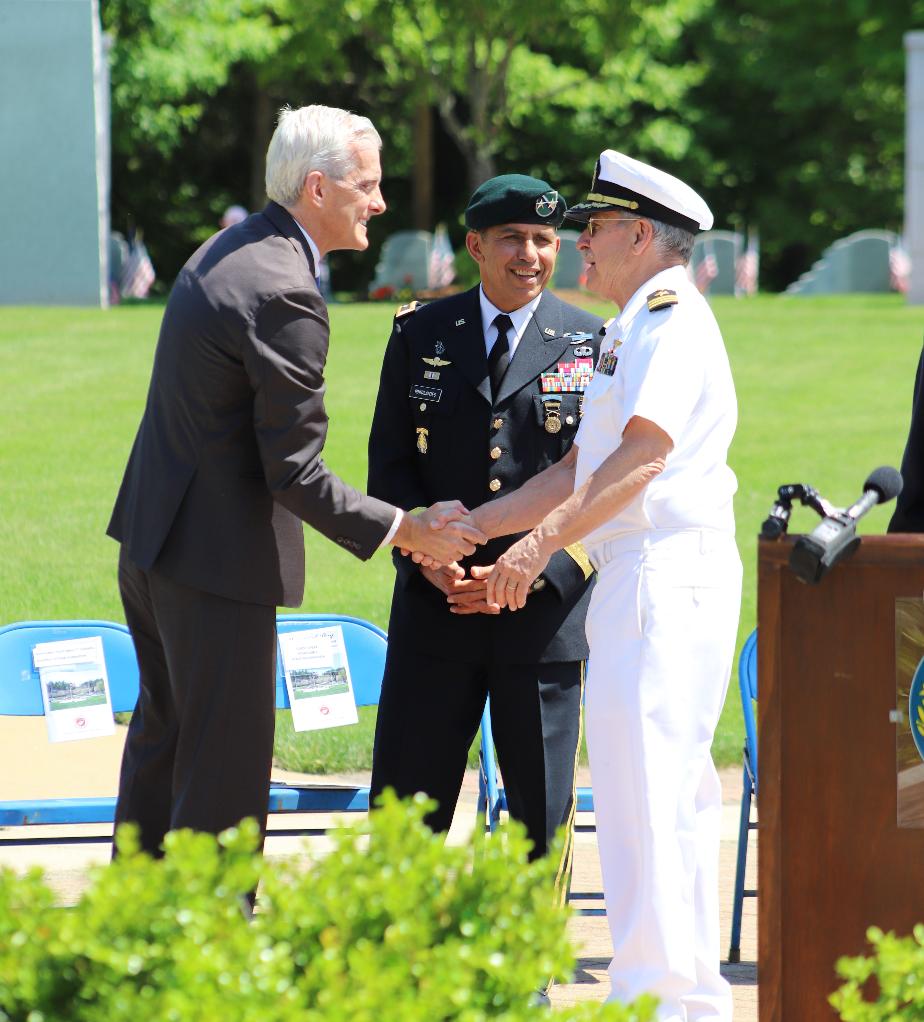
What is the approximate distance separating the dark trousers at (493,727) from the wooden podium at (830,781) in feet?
3.96

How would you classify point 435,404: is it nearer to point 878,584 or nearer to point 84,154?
point 878,584

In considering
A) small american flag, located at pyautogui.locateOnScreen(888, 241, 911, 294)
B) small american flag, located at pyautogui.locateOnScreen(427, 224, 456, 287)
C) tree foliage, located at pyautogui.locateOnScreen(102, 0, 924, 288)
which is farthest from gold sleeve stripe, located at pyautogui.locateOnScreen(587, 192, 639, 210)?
tree foliage, located at pyautogui.locateOnScreen(102, 0, 924, 288)

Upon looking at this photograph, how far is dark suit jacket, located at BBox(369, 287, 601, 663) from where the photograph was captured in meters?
4.00

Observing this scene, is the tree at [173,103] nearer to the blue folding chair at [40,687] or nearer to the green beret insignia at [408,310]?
the blue folding chair at [40,687]

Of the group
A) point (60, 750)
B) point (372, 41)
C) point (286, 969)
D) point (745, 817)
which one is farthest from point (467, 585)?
point (372, 41)

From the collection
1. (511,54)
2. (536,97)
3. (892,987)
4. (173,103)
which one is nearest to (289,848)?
(892,987)

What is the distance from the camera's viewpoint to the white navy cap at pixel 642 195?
3443mm

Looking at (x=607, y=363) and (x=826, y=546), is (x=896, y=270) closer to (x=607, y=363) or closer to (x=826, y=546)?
(x=607, y=363)

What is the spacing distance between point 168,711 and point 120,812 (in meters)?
0.29

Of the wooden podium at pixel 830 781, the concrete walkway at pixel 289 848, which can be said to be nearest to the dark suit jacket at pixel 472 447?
the concrete walkway at pixel 289 848

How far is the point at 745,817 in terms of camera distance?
15.0 ft

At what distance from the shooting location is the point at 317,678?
495 cm

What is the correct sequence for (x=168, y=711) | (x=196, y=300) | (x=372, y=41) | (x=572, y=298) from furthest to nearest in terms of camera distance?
(x=372, y=41)
(x=572, y=298)
(x=168, y=711)
(x=196, y=300)

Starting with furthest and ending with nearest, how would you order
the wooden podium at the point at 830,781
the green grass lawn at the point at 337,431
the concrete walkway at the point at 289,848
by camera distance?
the green grass lawn at the point at 337,431 < the concrete walkway at the point at 289,848 < the wooden podium at the point at 830,781
